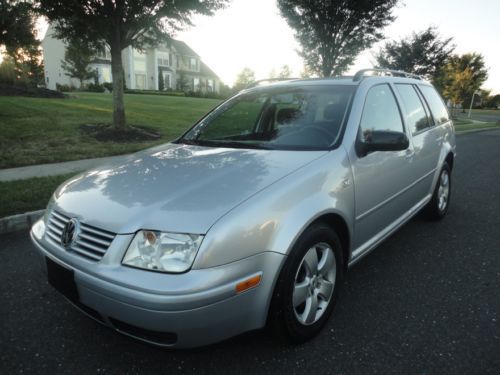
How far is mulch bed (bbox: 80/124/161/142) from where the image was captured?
32.4 ft

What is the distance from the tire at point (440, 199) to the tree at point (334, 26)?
13861 millimetres

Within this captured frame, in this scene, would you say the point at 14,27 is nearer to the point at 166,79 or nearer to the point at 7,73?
the point at 7,73

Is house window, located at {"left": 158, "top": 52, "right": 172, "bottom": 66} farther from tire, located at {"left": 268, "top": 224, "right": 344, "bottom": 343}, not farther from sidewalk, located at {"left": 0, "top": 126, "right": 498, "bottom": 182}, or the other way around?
tire, located at {"left": 268, "top": 224, "right": 344, "bottom": 343}

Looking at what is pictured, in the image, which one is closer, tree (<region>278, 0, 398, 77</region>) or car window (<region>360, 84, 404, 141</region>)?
car window (<region>360, 84, 404, 141</region>)

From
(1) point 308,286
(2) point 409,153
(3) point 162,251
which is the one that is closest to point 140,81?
(2) point 409,153

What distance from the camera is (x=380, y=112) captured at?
10.4 feet

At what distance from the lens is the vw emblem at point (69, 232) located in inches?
82.8

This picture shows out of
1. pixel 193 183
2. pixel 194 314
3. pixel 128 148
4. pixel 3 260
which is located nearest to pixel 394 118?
pixel 193 183

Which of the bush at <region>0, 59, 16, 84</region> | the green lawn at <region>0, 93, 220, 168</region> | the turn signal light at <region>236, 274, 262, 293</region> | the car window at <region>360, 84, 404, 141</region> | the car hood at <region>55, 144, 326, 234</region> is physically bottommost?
the green lawn at <region>0, 93, 220, 168</region>

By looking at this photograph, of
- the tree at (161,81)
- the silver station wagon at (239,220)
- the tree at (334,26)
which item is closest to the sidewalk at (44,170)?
the silver station wagon at (239,220)

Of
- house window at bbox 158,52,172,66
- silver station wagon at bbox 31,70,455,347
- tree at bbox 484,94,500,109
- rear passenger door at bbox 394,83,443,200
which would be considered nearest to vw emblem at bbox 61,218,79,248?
silver station wagon at bbox 31,70,455,347

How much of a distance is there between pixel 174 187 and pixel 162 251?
0.48 meters

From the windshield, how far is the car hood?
26cm

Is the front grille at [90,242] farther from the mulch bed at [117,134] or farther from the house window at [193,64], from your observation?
the house window at [193,64]
